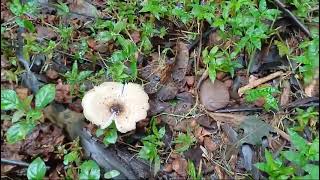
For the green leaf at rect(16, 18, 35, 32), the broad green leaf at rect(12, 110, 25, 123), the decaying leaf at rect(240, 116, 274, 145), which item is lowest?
the decaying leaf at rect(240, 116, 274, 145)

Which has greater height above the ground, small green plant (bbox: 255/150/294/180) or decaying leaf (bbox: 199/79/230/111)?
decaying leaf (bbox: 199/79/230/111)

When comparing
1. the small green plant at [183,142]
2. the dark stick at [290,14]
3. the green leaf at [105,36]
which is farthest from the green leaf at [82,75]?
the dark stick at [290,14]

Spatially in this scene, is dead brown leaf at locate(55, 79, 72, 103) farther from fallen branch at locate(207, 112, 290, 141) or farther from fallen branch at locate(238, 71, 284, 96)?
fallen branch at locate(238, 71, 284, 96)

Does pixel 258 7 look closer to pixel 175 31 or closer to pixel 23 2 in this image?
pixel 175 31

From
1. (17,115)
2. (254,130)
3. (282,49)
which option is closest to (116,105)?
(17,115)

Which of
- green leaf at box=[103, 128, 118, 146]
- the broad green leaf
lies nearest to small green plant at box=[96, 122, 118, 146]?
green leaf at box=[103, 128, 118, 146]

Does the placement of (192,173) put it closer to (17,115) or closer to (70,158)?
(70,158)

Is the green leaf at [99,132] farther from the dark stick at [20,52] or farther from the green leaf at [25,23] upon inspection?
the green leaf at [25,23]
